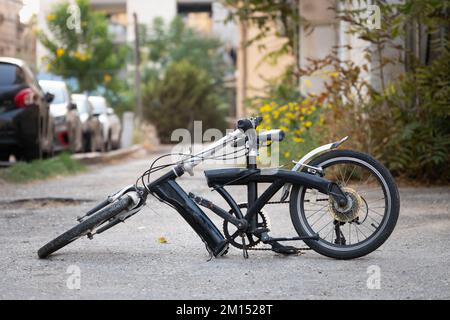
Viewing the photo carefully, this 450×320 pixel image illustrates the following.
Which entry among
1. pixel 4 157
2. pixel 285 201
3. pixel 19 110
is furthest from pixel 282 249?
pixel 4 157

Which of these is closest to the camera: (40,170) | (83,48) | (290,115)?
(290,115)

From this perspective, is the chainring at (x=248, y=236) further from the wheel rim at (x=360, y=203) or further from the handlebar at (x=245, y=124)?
the handlebar at (x=245, y=124)

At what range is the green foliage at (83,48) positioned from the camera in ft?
154

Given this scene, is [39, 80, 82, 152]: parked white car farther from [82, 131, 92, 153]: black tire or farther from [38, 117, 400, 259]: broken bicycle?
[38, 117, 400, 259]: broken bicycle

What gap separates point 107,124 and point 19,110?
1249 cm

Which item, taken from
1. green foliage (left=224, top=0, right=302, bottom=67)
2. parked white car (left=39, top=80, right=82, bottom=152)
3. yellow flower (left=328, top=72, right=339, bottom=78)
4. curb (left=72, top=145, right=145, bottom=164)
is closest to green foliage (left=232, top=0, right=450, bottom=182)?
yellow flower (left=328, top=72, right=339, bottom=78)

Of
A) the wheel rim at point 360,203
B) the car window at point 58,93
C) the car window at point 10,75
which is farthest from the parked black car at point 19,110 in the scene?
the wheel rim at point 360,203

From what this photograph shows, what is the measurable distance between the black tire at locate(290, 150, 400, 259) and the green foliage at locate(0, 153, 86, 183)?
26.9ft

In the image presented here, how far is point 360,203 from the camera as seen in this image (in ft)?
22.6

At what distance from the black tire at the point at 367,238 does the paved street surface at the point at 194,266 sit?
0.27ft

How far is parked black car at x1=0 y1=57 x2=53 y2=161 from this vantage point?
587 inches

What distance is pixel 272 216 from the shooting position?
9461 mm

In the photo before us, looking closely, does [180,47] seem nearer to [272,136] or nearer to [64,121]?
[64,121]

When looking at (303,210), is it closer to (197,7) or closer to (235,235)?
(235,235)
